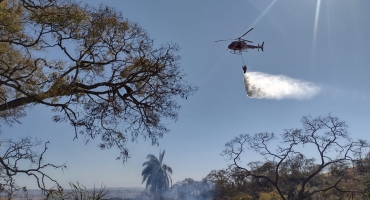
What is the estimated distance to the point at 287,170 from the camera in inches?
1156

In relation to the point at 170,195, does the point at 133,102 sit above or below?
above

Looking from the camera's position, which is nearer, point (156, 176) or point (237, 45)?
point (237, 45)

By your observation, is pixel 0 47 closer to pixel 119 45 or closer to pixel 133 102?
pixel 119 45

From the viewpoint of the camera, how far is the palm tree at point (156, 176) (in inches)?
1861

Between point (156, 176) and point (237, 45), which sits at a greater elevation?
point (237, 45)

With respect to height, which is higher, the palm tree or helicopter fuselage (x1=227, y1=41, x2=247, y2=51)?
helicopter fuselage (x1=227, y1=41, x2=247, y2=51)

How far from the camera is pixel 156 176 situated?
48.0 meters

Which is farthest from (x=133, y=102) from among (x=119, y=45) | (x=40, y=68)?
(x=40, y=68)

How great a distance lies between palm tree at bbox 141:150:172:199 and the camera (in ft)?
155

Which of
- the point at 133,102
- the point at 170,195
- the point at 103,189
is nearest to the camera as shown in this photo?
the point at 103,189

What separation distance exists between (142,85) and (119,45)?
1214 mm

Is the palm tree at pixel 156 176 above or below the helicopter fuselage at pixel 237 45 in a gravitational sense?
below

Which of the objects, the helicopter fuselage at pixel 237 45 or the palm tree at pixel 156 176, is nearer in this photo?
the helicopter fuselage at pixel 237 45

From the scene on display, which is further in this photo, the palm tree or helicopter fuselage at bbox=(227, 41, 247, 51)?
the palm tree
